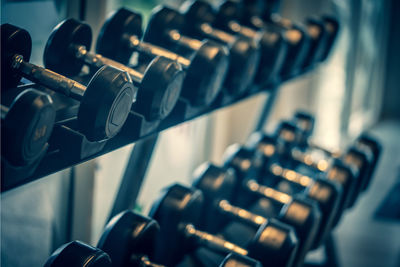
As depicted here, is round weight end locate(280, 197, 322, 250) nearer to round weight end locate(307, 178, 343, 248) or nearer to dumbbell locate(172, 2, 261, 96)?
round weight end locate(307, 178, 343, 248)

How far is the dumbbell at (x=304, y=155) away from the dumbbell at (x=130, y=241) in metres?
0.76

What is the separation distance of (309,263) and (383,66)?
2994 millimetres

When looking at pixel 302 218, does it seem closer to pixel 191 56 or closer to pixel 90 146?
pixel 191 56

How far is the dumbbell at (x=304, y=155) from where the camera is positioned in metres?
1.50

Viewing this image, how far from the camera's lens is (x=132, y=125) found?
0.74m

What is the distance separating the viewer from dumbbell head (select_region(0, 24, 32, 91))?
2.16 feet

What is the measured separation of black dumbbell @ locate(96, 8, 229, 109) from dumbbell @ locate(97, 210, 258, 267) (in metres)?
0.23

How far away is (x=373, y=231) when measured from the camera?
2.19m

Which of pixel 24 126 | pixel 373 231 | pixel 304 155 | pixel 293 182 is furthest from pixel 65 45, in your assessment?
pixel 373 231

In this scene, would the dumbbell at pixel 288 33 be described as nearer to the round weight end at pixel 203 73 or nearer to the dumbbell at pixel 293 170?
the dumbbell at pixel 293 170

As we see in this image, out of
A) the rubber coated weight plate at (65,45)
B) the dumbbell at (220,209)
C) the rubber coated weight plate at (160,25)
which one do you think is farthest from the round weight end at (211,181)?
the rubber coated weight plate at (65,45)

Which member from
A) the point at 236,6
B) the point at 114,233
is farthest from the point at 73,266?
the point at 236,6

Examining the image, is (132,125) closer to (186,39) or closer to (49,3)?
(186,39)

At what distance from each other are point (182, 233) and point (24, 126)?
1.91ft
